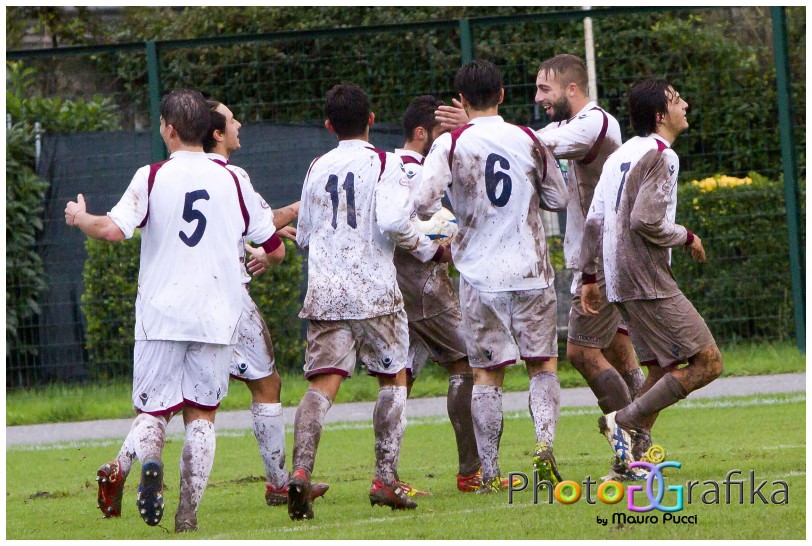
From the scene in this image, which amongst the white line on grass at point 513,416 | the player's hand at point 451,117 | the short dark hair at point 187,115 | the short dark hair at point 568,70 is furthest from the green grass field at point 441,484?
the short dark hair at point 568,70

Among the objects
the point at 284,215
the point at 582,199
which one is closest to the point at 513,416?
the point at 582,199

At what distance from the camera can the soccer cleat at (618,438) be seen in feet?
23.9

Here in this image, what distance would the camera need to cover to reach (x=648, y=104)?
24.5ft

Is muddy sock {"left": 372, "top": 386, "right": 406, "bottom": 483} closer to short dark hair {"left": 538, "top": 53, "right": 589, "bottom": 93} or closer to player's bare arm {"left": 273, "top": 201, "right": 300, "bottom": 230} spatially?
player's bare arm {"left": 273, "top": 201, "right": 300, "bottom": 230}

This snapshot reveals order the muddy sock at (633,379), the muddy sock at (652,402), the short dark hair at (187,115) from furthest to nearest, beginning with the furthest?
the muddy sock at (633,379)
the muddy sock at (652,402)
the short dark hair at (187,115)

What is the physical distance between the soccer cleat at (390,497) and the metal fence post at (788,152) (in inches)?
259

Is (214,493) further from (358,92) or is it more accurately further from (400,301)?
(358,92)

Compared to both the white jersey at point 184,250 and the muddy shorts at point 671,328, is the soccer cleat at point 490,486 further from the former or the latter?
the white jersey at point 184,250

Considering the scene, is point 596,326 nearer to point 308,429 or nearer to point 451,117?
point 451,117

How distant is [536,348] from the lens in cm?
743

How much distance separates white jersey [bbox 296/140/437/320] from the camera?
7.21 metres

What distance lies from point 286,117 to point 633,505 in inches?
310

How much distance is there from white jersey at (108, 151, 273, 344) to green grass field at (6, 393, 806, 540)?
888mm

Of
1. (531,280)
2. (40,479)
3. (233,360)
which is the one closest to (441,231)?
(531,280)
